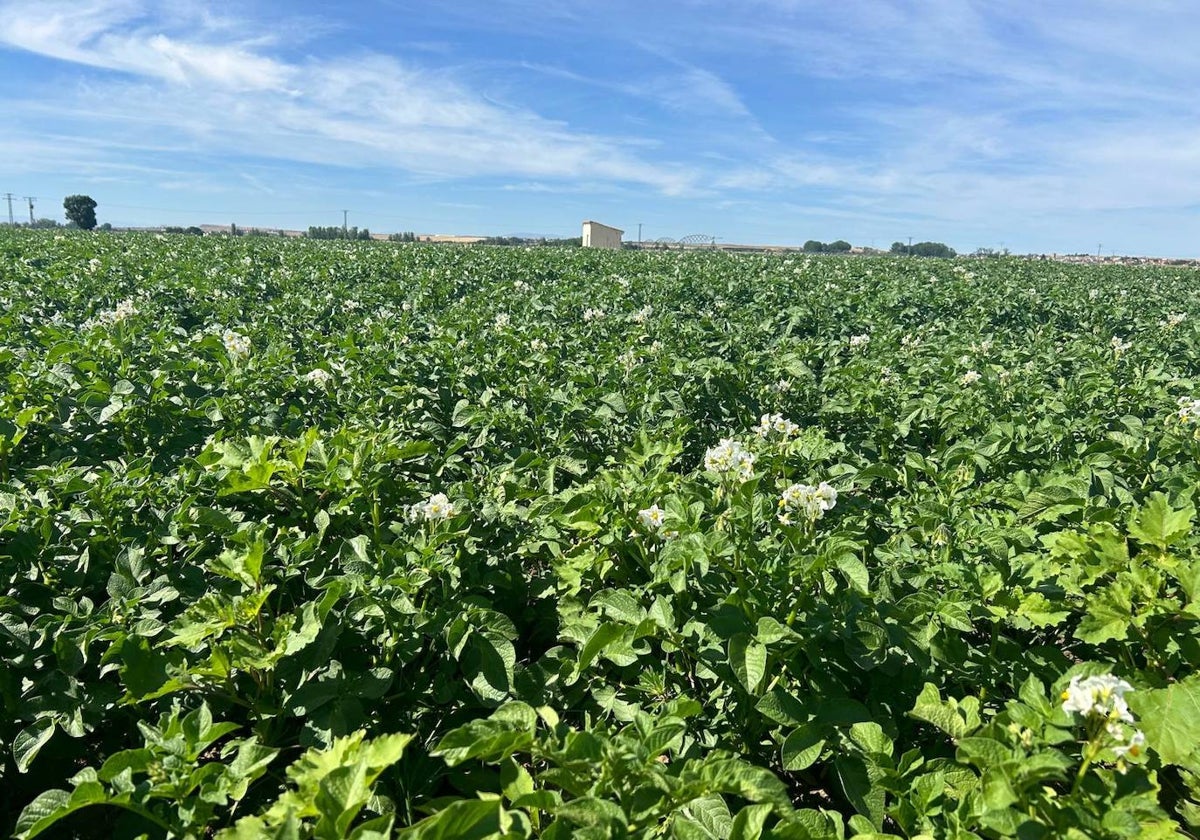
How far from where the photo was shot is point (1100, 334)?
33.0ft

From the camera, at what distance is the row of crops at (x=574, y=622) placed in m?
1.44

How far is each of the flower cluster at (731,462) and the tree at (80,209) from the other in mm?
95608

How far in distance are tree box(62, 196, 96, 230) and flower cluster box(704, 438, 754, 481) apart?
95608mm

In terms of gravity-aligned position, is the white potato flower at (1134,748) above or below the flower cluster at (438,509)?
below

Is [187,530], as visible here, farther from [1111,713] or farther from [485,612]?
[1111,713]

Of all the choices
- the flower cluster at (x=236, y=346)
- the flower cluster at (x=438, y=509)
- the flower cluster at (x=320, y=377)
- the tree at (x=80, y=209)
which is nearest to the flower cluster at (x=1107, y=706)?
the flower cluster at (x=438, y=509)

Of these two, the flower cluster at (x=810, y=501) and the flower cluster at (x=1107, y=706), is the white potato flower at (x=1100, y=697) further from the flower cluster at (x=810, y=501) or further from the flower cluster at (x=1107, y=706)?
the flower cluster at (x=810, y=501)

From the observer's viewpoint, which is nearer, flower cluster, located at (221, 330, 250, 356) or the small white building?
flower cluster, located at (221, 330, 250, 356)

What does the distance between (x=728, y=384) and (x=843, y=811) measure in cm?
323

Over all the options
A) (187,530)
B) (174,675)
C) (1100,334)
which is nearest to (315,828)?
(174,675)

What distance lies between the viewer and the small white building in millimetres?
50400

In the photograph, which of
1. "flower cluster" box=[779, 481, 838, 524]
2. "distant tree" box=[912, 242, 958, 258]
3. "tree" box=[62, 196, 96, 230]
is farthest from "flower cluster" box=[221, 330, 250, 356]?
"tree" box=[62, 196, 96, 230]

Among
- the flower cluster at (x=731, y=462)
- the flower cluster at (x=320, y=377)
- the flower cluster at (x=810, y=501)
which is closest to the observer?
the flower cluster at (x=810, y=501)

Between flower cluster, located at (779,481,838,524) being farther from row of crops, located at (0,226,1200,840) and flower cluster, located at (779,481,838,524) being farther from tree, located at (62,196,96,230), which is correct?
tree, located at (62,196,96,230)
